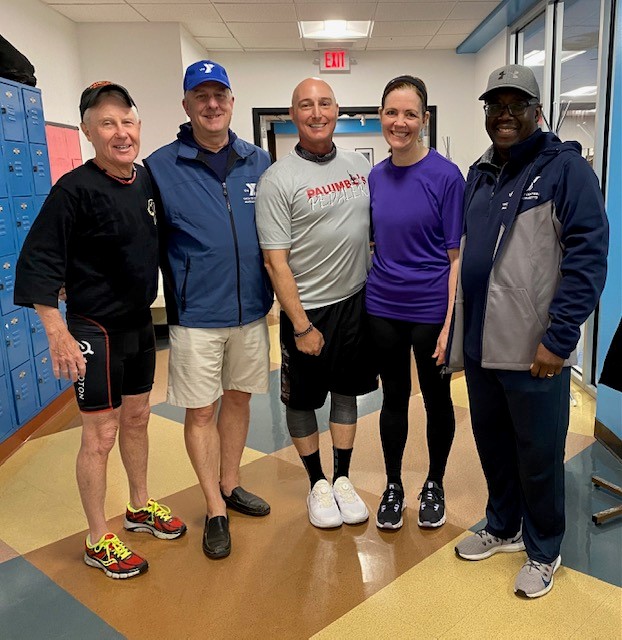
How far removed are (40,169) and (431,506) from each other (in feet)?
10.4

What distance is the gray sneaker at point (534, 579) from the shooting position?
189 cm

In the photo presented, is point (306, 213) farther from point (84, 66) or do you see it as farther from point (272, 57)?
point (272, 57)

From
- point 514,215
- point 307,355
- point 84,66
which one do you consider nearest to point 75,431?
point 307,355

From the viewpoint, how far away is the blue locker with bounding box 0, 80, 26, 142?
322 centimetres

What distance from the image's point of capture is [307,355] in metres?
2.27

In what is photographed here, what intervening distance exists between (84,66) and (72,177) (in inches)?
168

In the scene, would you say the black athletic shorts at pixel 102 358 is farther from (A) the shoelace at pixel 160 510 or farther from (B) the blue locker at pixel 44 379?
(B) the blue locker at pixel 44 379

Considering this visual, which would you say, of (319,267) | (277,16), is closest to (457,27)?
(277,16)

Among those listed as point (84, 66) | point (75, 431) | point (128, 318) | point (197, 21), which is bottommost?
point (75, 431)

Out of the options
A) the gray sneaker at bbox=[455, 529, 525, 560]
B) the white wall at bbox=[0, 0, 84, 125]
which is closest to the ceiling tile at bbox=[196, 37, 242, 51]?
the white wall at bbox=[0, 0, 84, 125]

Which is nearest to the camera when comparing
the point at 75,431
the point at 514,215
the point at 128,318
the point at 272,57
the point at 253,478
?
the point at 514,215

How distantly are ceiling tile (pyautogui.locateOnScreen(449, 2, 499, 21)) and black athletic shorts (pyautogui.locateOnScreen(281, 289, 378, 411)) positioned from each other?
13.2ft

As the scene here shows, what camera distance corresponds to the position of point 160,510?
2393mm

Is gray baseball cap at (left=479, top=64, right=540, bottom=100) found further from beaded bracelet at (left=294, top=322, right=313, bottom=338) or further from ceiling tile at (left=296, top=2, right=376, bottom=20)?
ceiling tile at (left=296, top=2, right=376, bottom=20)
